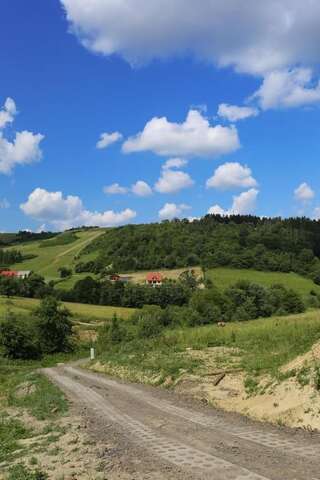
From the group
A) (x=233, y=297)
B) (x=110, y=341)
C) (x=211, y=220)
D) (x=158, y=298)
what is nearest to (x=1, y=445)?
(x=110, y=341)

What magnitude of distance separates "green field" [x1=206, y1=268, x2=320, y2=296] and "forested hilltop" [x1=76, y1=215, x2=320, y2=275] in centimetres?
335

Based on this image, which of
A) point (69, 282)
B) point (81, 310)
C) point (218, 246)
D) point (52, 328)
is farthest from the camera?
point (218, 246)

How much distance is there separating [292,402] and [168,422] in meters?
3.99

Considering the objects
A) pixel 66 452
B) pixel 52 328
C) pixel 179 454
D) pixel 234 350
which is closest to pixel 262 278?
pixel 52 328

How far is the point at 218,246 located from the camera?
14862cm

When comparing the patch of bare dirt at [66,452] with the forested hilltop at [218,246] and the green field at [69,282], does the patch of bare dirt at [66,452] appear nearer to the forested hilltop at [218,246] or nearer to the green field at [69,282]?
the green field at [69,282]

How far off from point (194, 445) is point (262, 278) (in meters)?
119

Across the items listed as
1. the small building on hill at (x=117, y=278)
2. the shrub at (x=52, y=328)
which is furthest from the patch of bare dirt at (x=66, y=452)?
the small building on hill at (x=117, y=278)

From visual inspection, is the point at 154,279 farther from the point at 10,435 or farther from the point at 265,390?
the point at 10,435

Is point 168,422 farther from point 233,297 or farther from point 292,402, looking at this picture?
point 233,297

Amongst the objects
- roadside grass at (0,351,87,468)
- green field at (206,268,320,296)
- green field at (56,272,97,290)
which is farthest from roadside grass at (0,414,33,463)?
green field at (56,272,97,290)

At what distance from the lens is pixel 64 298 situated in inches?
4924

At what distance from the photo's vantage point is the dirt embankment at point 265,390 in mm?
15539

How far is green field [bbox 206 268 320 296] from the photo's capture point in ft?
403
